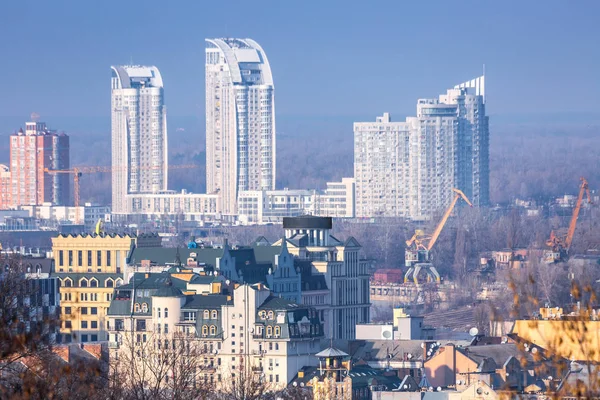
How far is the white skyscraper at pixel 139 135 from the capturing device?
181 metres

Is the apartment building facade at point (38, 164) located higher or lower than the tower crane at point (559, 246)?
higher

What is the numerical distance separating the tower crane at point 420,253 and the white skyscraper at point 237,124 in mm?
37435

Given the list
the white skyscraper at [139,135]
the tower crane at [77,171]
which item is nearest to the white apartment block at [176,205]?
the tower crane at [77,171]

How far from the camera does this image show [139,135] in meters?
182

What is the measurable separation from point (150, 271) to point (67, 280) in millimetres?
3959

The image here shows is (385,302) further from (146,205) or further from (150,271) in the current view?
(146,205)

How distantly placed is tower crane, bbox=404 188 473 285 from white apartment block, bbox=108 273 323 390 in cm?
4612

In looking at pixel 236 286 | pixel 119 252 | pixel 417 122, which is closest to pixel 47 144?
pixel 417 122

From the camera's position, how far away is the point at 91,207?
16488 cm

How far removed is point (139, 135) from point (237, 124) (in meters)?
14.7

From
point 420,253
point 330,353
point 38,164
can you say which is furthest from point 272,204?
point 330,353

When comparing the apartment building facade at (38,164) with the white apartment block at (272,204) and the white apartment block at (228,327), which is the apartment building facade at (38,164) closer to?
the white apartment block at (272,204)

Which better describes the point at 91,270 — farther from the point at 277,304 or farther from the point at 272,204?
the point at 272,204

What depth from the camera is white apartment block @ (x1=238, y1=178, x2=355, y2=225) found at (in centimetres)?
16038
